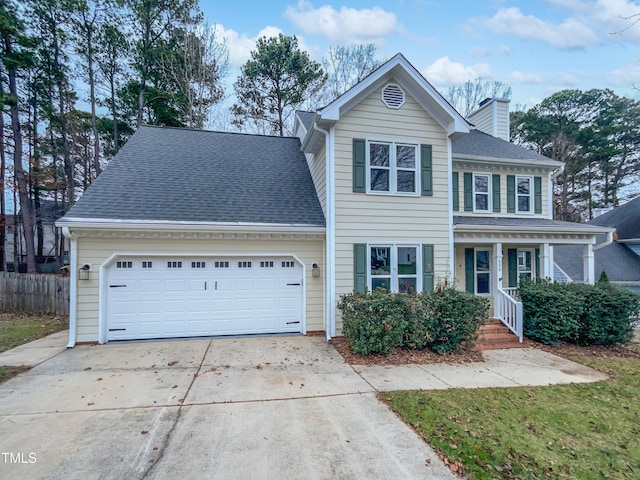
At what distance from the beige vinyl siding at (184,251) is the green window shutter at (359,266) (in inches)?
35.7

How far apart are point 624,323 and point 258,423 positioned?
8.83 meters

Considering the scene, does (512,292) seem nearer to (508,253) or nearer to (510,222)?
(508,253)

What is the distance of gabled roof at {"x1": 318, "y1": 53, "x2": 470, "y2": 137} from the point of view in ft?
24.3

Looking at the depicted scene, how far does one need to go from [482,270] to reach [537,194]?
351cm

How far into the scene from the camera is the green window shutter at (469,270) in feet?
31.8

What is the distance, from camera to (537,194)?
1063 centimetres

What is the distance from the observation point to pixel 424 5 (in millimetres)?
10844

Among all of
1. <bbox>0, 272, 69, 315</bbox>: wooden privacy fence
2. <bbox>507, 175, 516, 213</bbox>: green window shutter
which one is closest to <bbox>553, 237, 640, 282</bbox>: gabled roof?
<bbox>507, 175, 516, 213</bbox>: green window shutter

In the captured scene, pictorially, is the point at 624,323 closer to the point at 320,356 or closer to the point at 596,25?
the point at 596,25

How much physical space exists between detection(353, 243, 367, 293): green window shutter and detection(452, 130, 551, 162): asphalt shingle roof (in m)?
4.61

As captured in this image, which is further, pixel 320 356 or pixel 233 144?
pixel 233 144

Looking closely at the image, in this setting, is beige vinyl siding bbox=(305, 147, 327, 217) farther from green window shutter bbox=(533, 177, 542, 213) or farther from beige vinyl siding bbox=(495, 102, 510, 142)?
beige vinyl siding bbox=(495, 102, 510, 142)

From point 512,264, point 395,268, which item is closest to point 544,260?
point 512,264

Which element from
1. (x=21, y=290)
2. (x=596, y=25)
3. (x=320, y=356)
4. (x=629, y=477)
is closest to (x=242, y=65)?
(x=21, y=290)
